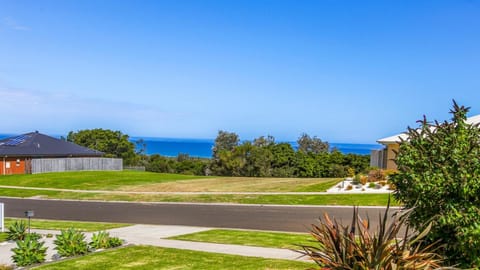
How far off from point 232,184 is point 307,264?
23.5m

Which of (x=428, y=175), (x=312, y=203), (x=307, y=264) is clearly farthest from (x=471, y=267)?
(x=312, y=203)

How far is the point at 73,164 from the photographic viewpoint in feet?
156

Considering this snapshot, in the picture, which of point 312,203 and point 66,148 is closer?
point 312,203

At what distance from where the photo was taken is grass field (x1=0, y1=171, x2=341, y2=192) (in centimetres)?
3097

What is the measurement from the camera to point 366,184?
1117 inches

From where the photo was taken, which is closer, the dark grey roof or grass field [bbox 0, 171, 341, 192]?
grass field [bbox 0, 171, 341, 192]

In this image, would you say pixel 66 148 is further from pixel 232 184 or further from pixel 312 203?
pixel 312 203

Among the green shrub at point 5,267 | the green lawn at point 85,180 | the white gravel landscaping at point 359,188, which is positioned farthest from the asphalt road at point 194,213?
the green shrub at point 5,267

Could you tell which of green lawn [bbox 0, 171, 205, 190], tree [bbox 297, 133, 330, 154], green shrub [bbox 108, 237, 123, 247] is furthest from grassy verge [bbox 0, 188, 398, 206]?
tree [bbox 297, 133, 330, 154]

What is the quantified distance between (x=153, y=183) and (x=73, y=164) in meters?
15.7

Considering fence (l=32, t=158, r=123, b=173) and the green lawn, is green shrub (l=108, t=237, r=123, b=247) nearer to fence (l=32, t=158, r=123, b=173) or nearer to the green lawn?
the green lawn

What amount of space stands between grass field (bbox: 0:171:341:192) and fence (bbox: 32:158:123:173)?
4.38 meters

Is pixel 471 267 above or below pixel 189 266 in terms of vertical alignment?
above

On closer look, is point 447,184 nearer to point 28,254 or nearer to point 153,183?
point 28,254
